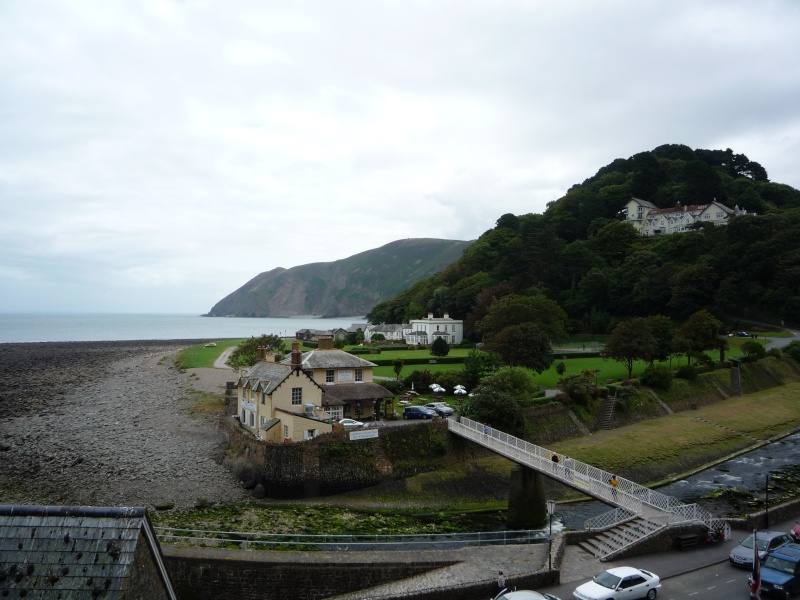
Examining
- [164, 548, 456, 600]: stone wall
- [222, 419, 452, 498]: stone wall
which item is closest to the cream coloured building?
[222, 419, 452, 498]: stone wall

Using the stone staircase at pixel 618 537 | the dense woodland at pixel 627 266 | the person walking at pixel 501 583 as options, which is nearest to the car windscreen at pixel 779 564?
the stone staircase at pixel 618 537

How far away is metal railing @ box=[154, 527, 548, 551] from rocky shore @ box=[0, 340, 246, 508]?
295 inches

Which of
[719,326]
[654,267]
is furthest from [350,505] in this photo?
[654,267]

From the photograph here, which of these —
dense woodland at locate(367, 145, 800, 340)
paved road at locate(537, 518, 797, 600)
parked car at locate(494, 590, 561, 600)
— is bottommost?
paved road at locate(537, 518, 797, 600)

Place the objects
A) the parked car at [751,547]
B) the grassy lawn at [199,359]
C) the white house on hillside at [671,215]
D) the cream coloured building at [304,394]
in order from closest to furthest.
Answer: the parked car at [751,547], the cream coloured building at [304,394], the grassy lawn at [199,359], the white house on hillside at [671,215]

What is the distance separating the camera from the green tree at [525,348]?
4706 centimetres

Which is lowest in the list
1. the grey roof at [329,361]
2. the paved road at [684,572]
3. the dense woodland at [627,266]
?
the paved road at [684,572]

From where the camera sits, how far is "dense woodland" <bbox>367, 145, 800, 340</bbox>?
75875 millimetres

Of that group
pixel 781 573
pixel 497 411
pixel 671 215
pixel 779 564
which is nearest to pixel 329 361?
pixel 497 411

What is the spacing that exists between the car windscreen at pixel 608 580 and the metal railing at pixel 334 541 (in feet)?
11.9

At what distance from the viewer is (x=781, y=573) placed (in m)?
16.6

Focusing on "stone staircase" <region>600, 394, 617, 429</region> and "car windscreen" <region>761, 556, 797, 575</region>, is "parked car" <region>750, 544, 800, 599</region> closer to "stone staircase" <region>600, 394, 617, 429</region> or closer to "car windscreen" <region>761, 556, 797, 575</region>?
"car windscreen" <region>761, 556, 797, 575</region>

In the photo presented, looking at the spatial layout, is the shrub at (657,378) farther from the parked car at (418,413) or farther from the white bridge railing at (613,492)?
the white bridge railing at (613,492)

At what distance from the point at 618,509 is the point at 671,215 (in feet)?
335
